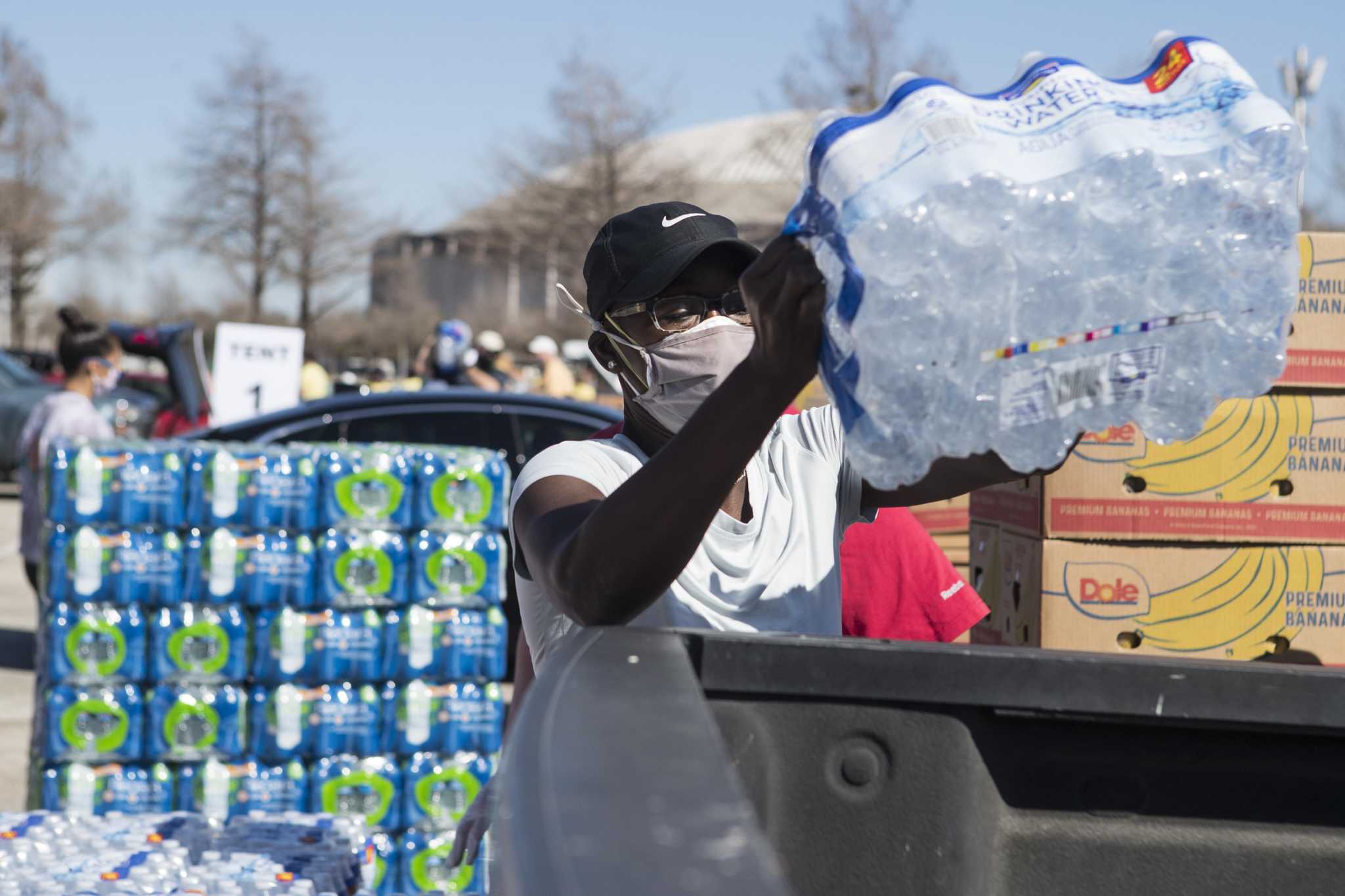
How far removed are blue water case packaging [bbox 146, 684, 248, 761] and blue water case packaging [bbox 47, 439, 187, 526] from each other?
2.01ft

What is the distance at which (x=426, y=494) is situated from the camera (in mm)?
5328

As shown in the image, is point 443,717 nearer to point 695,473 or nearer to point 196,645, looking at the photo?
point 196,645

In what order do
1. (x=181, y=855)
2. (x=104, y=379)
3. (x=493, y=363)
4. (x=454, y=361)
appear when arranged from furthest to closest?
(x=493, y=363)
(x=454, y=361)
(x=104, y=379)
(x=181, y=855)

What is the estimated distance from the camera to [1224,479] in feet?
11.2

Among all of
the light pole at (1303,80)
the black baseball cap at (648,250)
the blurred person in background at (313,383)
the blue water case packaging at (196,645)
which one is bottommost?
the blue water case packaging at (196,645)

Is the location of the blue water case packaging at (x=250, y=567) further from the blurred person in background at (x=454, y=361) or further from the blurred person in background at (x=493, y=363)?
the blurred person in background at (x=493, y=363)

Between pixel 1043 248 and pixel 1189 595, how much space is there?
204 centimetres

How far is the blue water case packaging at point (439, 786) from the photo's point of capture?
536cm

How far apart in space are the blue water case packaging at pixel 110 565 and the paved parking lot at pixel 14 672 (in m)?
1.66

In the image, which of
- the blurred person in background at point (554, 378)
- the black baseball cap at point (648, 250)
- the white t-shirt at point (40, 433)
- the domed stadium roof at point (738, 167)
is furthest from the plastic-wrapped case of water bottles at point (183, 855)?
the domed stadium roof at point (738, 167)

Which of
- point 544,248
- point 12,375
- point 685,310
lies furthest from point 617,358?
point 544,248

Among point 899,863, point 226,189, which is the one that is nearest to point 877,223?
point 899,863

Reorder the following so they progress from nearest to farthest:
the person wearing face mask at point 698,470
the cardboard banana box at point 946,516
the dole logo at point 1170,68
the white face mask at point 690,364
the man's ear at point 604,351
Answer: the person wearing face mask at point 698,470 → the dole logo at point 1170,68 → the white face mask at point 690,364 → the man's ear at point 604,351 → the cardboard banana box at point 946,516

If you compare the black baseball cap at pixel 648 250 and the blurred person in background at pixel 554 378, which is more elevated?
the blurred person in background at pixel 554 378
